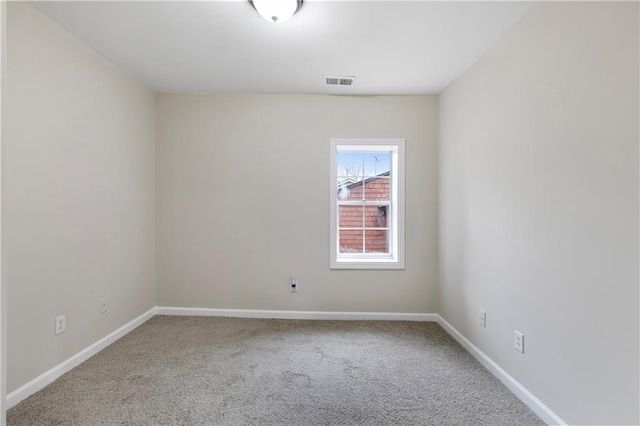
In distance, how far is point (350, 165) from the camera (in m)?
3.46

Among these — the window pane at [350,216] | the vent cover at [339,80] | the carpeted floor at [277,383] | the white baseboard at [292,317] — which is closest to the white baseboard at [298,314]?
the white baseboard at [292,317]

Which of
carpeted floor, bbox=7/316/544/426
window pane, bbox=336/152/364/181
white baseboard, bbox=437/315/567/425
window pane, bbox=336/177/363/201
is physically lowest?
carpeted floor, bbox=7/316/544/426

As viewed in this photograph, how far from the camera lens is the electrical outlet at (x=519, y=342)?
1920mm

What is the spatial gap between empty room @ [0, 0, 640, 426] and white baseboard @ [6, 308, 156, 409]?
0.6 inches

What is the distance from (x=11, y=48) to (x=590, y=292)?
3512mm

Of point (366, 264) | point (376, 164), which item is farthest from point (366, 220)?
point (376, 164)

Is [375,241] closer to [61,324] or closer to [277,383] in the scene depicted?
[277,383]

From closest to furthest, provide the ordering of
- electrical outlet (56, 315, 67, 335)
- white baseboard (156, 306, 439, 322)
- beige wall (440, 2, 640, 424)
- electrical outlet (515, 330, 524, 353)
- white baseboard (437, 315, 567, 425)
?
beige wall (440, 2, 640, 424)
white baseboard (437, 315, 567, 425)
electrical outlet (515, 330, 524, 353)
electrical outlet (56, 315, 67, 335)
white baseboard (156, 306, 439, 322)

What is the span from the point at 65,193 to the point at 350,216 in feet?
8.48

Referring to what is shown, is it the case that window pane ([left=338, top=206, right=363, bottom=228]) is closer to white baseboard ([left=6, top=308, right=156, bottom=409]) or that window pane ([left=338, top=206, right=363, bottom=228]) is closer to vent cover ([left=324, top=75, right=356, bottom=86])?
vent cover ([left=324, top=75, right=356, bottom=86])

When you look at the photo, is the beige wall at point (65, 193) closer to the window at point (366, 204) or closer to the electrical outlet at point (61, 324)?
the electrical outlet at point (61, 324)

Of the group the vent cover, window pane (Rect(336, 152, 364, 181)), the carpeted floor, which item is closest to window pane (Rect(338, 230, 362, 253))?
window pane (Rect(336, 152, 364, 181))

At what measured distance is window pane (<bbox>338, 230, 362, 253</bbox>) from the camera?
347 centimetres

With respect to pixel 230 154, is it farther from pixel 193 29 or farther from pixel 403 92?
pixel 403 92
